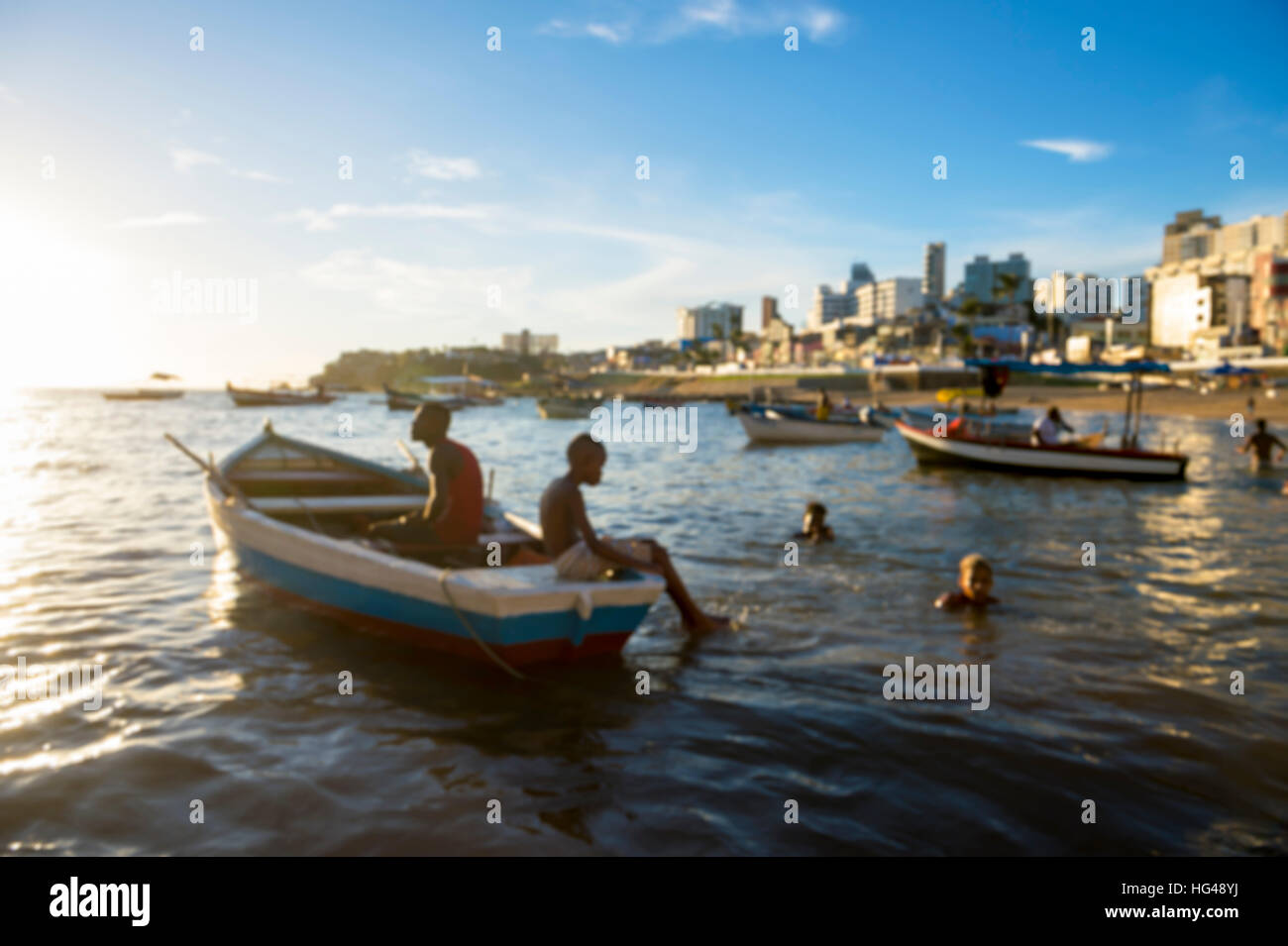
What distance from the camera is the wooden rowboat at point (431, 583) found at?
6.47 m

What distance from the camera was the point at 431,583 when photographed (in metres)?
6.73

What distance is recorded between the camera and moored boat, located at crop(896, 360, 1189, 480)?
2209 cm

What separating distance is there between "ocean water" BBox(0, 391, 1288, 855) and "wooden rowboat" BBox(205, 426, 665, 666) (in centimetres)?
37

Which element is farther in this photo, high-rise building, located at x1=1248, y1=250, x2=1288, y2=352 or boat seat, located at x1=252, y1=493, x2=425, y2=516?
high-rise building, located at x1=1248, y1=250, x2=1288, y2=352

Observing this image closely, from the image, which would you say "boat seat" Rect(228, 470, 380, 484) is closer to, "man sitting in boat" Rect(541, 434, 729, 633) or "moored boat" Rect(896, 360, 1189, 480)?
"man sitting in boat" Rect(541, 434, 729, 633)

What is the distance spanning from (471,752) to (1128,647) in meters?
6.43

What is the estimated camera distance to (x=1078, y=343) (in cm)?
12250

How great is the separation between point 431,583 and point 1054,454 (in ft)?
69.4

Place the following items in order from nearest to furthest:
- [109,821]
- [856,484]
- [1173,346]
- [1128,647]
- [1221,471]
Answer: [109,821] → [1128,647] → [856,484] → [1221,471] → [1173,346]

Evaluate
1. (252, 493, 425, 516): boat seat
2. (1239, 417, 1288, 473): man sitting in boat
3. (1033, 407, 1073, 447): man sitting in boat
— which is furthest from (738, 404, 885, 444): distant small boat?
(252, 493, 425, 516): boat seat

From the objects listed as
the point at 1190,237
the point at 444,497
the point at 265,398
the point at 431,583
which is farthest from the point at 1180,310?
the point at 431,583
